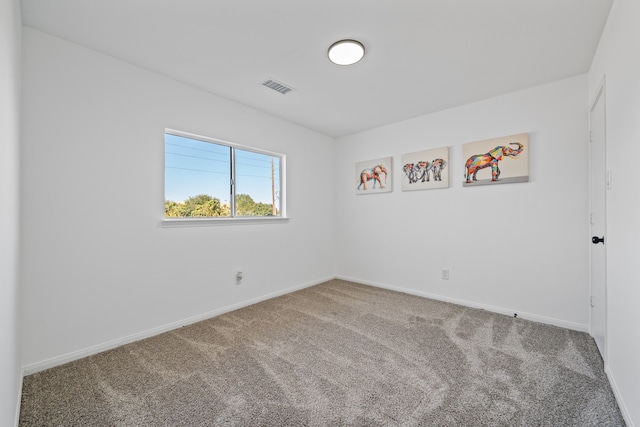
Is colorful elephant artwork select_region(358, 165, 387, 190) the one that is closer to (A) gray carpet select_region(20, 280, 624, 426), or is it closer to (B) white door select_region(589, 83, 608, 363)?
(A) gray carpet select_region(20, 280, 624, 426)

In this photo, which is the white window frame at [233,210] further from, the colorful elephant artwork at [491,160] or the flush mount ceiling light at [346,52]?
the colorful elephant artwork at [491,160]

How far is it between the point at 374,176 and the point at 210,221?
7.96 feet

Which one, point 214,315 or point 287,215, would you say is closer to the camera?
point 214,315

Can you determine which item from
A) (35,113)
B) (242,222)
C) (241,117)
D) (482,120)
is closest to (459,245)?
(482,120)

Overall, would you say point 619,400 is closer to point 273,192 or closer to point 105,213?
point 273,192

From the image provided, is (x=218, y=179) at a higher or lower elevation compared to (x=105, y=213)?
higher

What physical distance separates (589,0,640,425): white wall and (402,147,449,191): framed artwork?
1.61 m

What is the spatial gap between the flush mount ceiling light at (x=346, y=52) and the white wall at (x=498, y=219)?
5.70ft

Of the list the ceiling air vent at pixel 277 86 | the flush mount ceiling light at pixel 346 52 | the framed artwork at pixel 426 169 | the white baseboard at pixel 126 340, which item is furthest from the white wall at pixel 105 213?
the framed artwork at pixel 426 169

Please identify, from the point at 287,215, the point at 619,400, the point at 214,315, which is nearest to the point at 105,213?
the point at 214,315

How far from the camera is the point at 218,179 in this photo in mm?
3152

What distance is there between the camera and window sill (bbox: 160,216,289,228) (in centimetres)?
266

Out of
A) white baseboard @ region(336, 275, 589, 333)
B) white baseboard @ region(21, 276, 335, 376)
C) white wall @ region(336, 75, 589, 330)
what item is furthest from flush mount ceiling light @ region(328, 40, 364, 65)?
white baseboard @ region(336, 275, 589, 333)

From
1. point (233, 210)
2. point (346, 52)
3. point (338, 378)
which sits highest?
point (346, 52)
